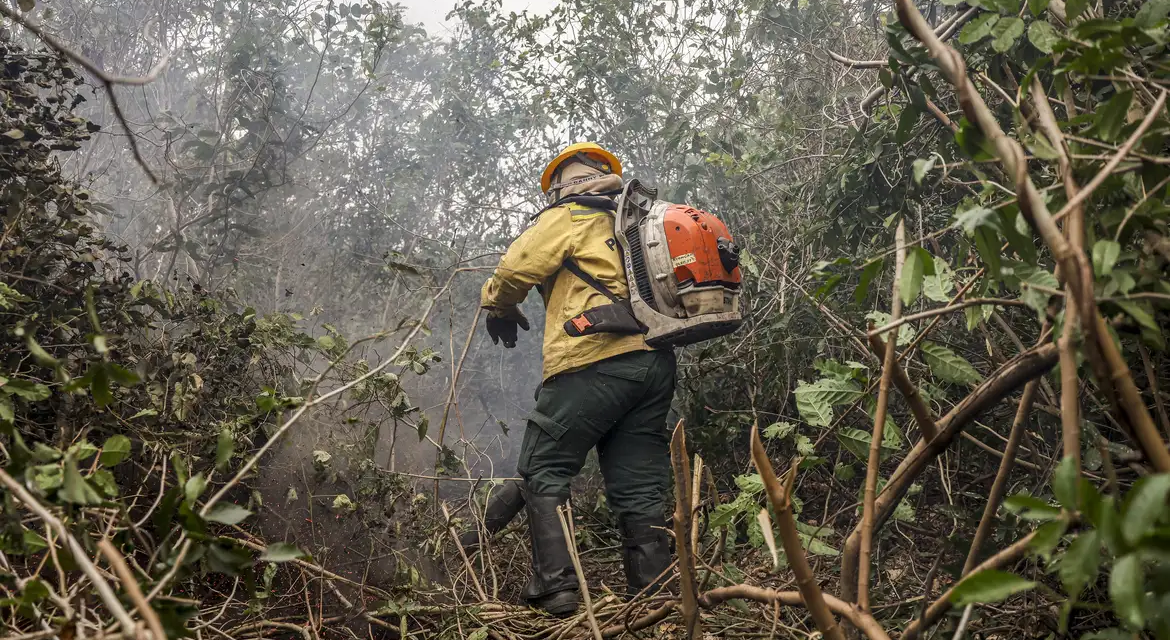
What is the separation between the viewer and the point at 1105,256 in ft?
3.25

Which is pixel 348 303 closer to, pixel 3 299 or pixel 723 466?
pixel 723 466

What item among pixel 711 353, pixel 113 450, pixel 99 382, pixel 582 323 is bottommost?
pixel 711 353

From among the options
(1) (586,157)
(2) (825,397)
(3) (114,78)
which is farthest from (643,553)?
(3) (114,78)

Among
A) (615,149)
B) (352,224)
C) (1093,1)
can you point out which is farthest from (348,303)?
(1093,1)

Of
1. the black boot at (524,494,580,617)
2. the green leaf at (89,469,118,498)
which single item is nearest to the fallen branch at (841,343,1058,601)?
the green leaf at (89,469,118,498)

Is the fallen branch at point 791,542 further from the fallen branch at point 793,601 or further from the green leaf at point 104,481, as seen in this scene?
the green leaf at point 104,481

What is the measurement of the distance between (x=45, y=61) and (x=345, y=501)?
202 centimetres

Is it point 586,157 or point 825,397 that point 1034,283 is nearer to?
point 825,397

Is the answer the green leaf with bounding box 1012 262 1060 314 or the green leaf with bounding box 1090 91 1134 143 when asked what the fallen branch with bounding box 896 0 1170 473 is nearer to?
the green leaf with bounding box 1012 262 1060 314

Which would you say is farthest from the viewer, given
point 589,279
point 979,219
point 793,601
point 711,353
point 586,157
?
point 711,353

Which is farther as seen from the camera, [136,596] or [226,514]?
[226,514]

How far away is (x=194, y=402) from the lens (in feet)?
9.32

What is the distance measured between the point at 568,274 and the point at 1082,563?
2.92 metres

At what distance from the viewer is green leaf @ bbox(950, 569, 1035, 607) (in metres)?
0.74
